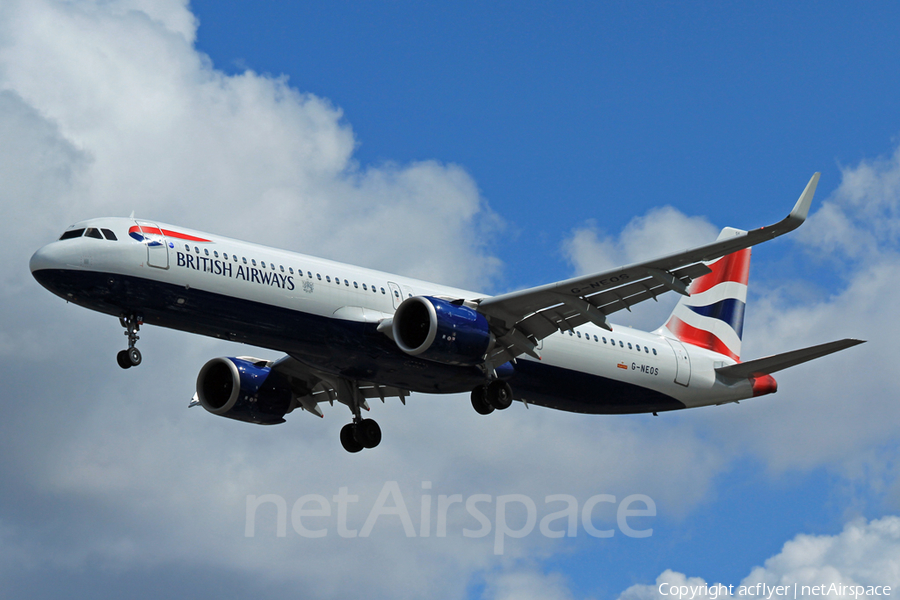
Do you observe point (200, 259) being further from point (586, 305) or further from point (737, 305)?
point (737, 305)

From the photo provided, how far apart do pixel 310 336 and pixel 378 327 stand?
1877mm

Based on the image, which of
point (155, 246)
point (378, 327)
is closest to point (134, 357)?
point (155, 246)

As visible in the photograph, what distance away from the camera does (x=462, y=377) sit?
109 ft

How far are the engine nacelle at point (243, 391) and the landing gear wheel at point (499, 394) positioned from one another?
26.2 ft

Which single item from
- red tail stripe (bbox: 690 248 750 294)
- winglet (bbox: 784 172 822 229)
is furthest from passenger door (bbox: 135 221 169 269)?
red tail stripe (bbox: 690 248 750 294)

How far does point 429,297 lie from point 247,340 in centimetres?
511

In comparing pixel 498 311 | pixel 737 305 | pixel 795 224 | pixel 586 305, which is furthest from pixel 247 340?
pixel 737 305

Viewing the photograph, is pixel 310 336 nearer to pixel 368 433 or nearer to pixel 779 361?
pixel 368 433

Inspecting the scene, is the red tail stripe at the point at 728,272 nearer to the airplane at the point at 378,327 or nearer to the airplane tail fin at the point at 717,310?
the airplane tail fin at the point at 717,310

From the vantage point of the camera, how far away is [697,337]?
137 ft

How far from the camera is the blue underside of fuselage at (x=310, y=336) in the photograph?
28.7 meters

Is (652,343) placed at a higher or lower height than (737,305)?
lower

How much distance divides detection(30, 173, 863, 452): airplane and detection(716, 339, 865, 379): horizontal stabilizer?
2.9 inches

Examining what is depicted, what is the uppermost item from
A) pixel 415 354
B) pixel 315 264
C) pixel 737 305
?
pixel 737 305
